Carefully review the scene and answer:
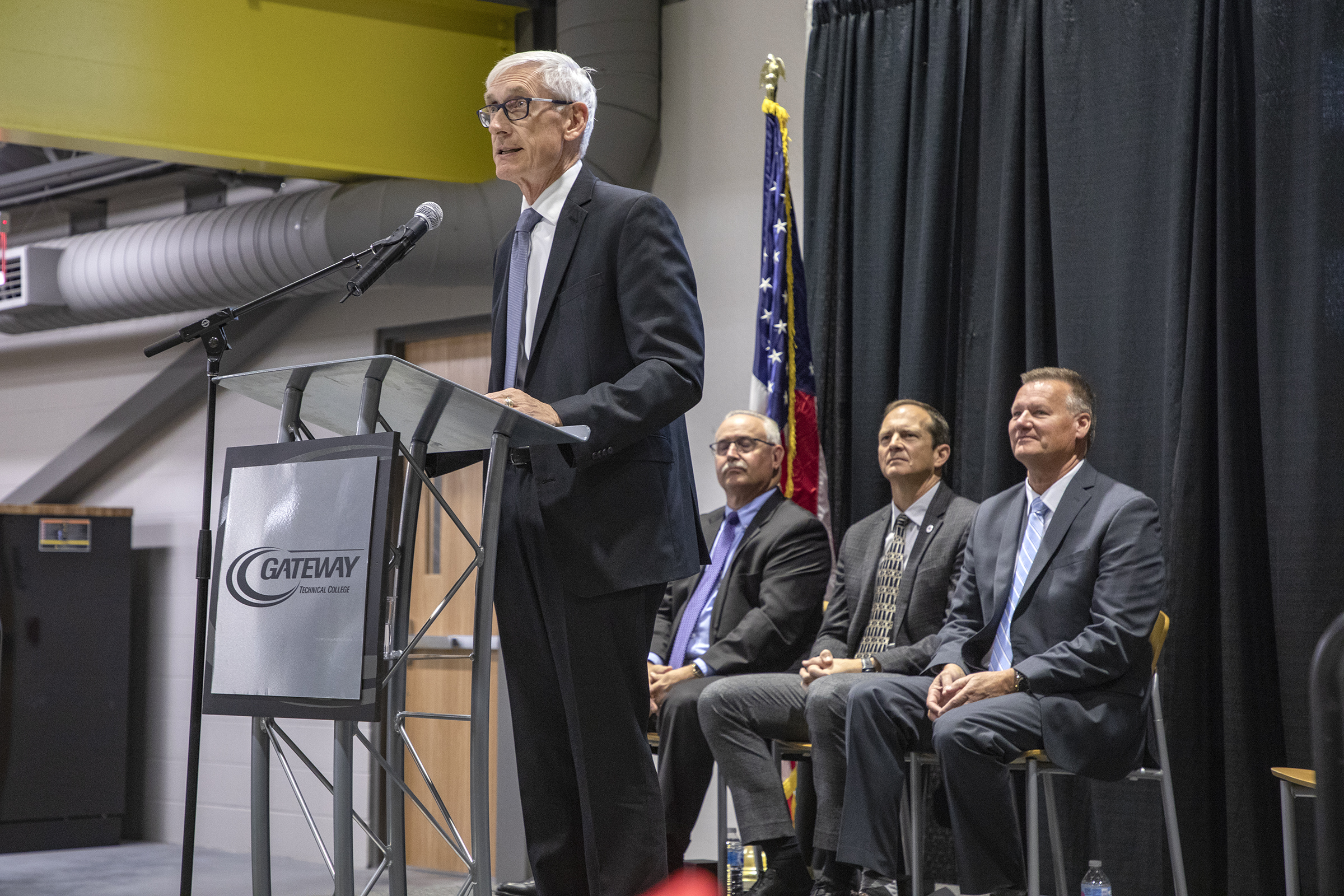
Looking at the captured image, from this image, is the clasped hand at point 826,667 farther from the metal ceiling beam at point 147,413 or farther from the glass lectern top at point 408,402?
the metal ceiling beam at point 147,413

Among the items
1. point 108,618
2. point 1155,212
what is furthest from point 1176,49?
point 108,618

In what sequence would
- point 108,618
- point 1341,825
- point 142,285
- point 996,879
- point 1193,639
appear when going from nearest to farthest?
point 1341,825
point 996,879
point 1193,639
point 142,285
point 108,618

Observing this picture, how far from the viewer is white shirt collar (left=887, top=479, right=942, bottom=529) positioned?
3662mm

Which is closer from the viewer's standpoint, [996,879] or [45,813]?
[996,879]

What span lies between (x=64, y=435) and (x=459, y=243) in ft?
10.2

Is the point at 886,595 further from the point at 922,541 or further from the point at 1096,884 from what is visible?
the point at 1096,884

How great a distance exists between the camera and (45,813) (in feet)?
18.9

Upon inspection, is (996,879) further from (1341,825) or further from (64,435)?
(64,435)

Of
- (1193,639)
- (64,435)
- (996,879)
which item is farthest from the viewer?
(64,435)

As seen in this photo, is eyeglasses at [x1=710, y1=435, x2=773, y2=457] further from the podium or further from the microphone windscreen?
the podium

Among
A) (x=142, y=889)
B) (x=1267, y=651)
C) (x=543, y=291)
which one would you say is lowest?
(x=142, y=889)

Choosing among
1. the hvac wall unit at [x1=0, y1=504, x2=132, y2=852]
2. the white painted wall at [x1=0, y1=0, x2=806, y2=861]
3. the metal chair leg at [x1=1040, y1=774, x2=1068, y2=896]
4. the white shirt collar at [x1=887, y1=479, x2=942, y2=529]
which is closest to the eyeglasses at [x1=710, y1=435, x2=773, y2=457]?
the white shirt collar at [x1=887, y1=479, x2=942, y2=529]

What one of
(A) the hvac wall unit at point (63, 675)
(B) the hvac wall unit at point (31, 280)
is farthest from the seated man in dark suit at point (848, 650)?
(B) the hvac wall unit at point (31, 280)

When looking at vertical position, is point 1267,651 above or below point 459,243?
below
